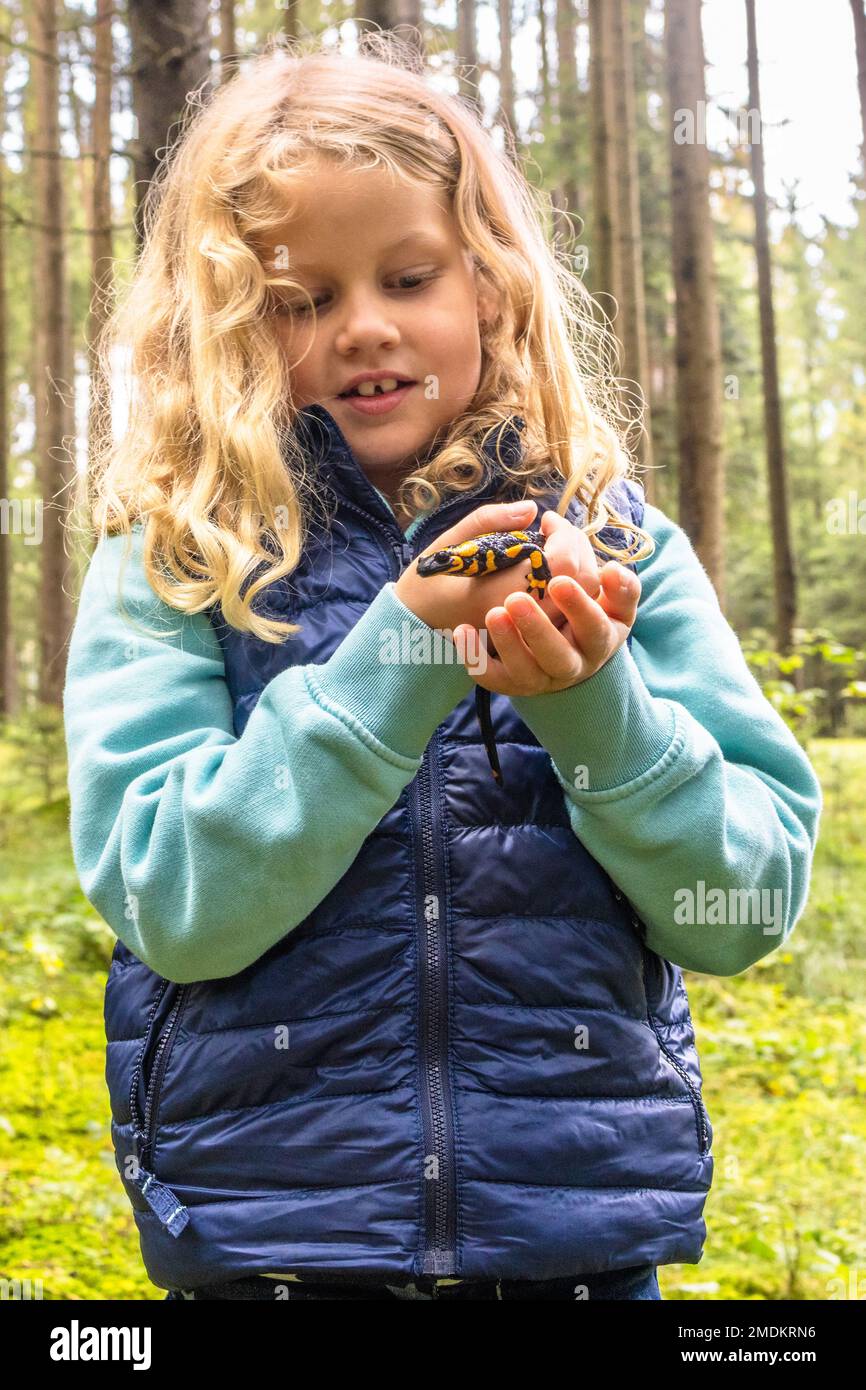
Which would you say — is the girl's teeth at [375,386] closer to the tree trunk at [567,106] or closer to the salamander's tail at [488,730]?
the salamander's tail at [488,730]

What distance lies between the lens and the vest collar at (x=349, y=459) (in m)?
2.00

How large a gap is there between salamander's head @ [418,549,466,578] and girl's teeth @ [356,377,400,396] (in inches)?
19.7

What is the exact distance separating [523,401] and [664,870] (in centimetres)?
85

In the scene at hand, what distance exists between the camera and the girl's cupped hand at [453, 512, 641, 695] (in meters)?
1.56

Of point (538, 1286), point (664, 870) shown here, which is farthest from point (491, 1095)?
point (664, 870)

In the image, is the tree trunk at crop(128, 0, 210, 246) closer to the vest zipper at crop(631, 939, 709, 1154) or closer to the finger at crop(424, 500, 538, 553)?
the finger at crop(424, 500, 538, 553)

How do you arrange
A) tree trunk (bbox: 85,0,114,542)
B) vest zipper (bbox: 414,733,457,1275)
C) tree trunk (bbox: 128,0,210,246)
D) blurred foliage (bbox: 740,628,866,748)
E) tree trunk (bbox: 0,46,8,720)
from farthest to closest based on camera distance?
1. tree trunk (bbox: 0,46,8,720)
2. tree trunk (bbox: 85,0,114,542)
3. blurred foliage (bbox: 740,628,866,748)
4. tree trunk (bbox: 128,0,210,246)
5. vest zipper (bbox: 414,733,457,1275)

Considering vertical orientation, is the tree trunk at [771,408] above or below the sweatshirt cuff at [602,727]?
above

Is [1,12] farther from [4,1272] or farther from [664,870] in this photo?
[664,870]

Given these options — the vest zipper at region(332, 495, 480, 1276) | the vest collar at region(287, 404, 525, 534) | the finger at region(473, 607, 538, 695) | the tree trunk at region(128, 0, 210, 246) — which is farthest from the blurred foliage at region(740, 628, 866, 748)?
the tree trunk at region(128, 0, 210, 246)

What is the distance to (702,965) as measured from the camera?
188 centimetres

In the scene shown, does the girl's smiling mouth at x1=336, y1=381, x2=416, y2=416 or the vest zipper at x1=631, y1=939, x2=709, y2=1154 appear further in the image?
the girl's smiling mouth at x1=336, y1=381, x2=416, y2=416

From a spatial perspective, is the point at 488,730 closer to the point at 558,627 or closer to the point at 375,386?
the point at 558,627

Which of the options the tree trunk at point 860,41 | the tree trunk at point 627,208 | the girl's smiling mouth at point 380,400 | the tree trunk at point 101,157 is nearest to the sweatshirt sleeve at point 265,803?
the girl's smiling mouth at point 380,400
